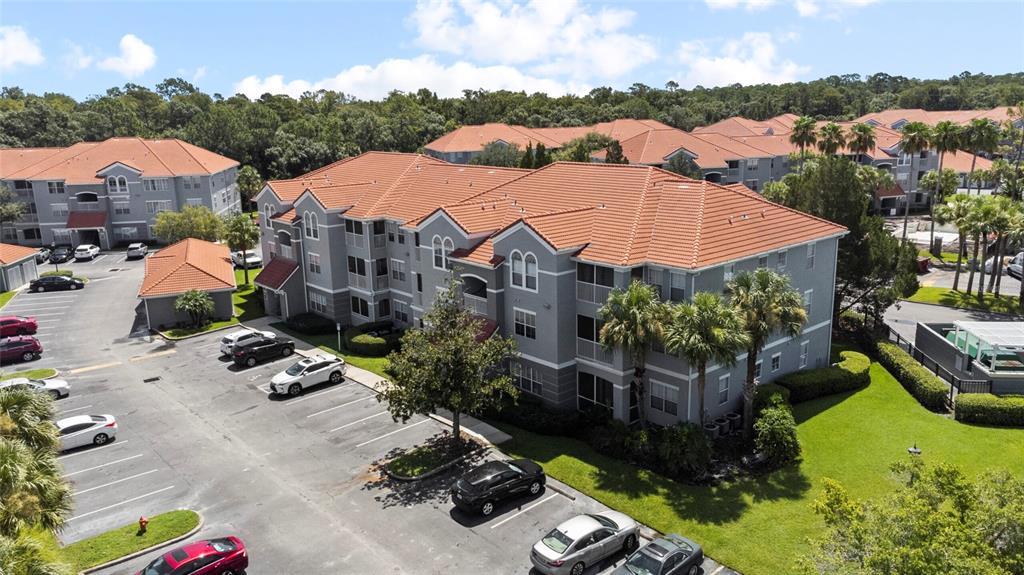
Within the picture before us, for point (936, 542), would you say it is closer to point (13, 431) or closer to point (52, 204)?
point (13, 431)

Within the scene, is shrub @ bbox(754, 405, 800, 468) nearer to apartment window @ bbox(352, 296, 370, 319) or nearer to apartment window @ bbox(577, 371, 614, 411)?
apartment window @ bbox(577, 371, 614, 411)

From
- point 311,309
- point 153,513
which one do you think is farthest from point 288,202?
point 153,513

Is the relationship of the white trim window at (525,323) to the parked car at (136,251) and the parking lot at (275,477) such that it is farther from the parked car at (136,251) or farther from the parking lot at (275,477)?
the parked car at (136,251)

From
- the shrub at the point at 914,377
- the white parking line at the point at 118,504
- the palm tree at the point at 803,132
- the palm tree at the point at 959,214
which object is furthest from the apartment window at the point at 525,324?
the palm tree at the point at 803,132

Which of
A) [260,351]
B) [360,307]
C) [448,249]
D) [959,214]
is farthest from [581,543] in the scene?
[959,214]

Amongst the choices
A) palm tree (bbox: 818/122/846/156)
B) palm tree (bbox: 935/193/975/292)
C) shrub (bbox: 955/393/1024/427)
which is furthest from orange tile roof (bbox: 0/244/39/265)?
palm tree (bbox: 935/193/975/292)
